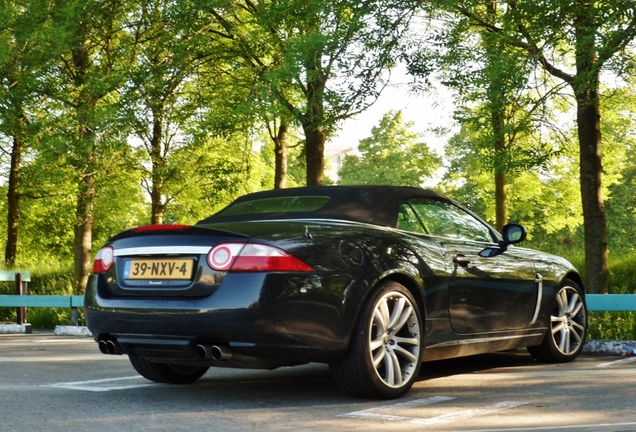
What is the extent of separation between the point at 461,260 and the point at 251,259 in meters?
1.95

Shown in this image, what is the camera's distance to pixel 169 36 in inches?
757

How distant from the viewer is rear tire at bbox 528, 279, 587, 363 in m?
8.23

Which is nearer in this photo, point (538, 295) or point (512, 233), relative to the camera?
point (512, 233)

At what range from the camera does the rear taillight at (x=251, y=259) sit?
18.4 ft

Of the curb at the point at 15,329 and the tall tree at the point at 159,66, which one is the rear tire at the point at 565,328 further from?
the tall tree at the point at 159,66

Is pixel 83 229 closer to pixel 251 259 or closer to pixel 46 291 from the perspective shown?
pixel 46 291

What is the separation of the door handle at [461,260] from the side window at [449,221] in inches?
8.4

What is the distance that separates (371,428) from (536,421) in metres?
0.94

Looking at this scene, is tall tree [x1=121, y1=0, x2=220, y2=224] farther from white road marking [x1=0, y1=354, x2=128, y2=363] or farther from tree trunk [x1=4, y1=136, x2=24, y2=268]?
tree trunk [x1=4, y1=136, x2=24, y2=268]

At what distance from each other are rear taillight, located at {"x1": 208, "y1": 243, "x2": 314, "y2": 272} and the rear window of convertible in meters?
1.03

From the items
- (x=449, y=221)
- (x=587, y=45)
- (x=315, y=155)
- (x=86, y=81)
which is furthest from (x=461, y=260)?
(x=86, y=81)

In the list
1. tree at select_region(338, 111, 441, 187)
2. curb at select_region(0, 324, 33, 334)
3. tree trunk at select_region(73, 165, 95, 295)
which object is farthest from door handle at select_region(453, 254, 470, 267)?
tree at select_region(338, 111, 441, 187)

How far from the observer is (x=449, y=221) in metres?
7.31

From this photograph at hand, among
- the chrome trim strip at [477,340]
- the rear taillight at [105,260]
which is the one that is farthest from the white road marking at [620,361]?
the rear taillight at [105,260]
